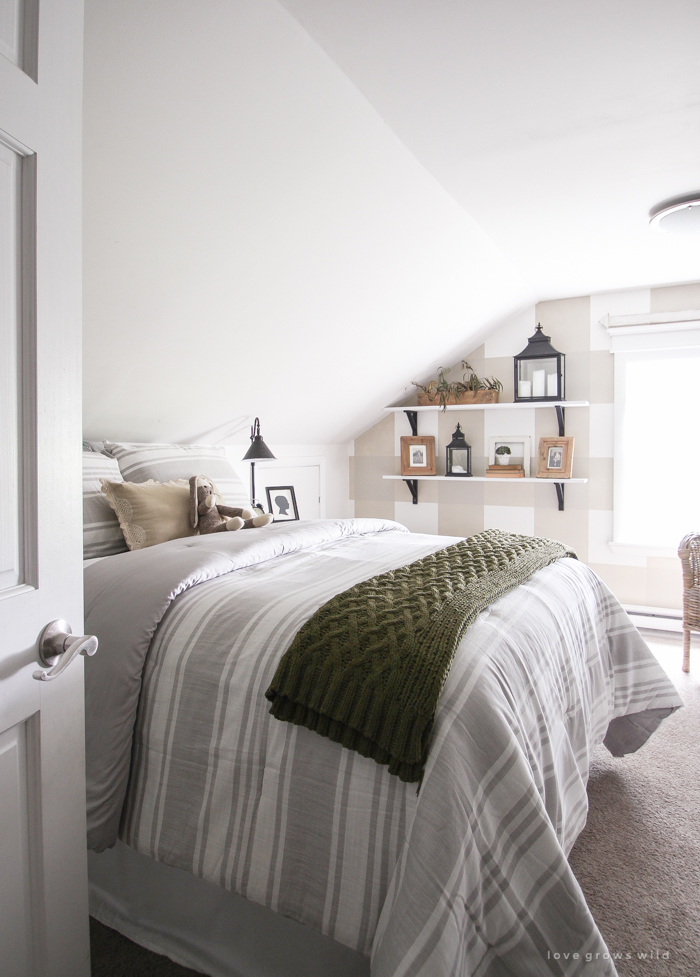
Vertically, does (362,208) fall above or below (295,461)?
above

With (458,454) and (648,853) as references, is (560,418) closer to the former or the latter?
(458,454)

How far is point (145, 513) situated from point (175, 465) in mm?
454

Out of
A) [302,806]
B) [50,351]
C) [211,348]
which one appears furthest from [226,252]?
[302,806]

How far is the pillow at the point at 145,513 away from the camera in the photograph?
6.43ft

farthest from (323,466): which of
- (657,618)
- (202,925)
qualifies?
(202,925)

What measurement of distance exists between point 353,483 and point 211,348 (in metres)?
2.36

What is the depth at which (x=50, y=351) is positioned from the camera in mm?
868

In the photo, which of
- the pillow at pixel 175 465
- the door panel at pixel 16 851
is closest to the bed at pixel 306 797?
the door panel at pixel 16 851

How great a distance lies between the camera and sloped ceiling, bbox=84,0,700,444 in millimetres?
1479

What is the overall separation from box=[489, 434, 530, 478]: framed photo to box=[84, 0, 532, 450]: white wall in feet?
3.33

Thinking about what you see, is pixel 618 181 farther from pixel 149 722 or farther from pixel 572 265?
pixel 149 722

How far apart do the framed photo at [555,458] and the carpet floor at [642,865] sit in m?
1.77

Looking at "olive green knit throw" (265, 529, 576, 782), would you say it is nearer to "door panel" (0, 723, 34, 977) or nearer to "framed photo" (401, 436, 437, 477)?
"door panel" (0, 723, 34, 977)

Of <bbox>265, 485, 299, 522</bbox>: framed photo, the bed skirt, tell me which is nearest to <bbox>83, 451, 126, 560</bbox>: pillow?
the bed skirt
